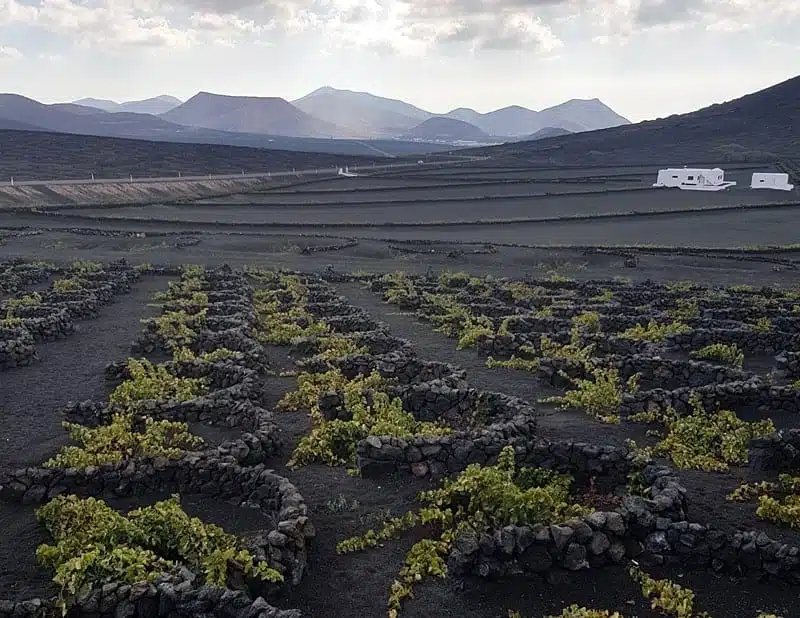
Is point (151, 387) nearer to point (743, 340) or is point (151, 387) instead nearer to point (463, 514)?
point (463, 514)

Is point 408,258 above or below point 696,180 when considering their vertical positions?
below

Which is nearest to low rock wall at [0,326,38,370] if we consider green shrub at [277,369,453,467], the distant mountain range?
green shrub at [277,369,453,467]

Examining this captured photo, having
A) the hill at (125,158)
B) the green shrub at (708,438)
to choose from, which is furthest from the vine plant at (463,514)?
the hill at (125,158)

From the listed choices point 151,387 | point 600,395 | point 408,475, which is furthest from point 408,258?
point 408,475

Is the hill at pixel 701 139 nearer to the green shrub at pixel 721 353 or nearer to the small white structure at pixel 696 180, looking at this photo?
the small white structure at pixel 696 180

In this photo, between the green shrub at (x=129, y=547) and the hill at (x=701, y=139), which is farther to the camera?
the hill at (x=701, y=139)

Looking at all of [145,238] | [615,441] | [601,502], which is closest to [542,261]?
[145,238]

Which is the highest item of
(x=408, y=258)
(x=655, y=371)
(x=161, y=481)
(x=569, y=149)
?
(x=569, y=149)
